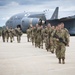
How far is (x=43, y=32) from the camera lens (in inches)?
804

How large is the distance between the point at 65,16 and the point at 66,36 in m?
28.2

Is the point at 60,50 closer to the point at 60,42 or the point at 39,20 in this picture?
the point at 60,42

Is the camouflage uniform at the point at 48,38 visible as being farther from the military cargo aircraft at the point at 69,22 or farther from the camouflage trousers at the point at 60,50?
A: the military cargo aircraft at the point at 69,22

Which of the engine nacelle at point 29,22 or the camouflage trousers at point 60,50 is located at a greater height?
the camouflage trousers at point 60,50

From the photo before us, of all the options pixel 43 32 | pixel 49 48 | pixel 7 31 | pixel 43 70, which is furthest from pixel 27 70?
pixel 7 31

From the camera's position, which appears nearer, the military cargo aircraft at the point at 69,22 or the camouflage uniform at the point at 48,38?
the camouflage uniform at the point at 48,38

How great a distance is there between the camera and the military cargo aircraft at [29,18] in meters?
40.6

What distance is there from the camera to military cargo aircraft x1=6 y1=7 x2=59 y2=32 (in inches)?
Result: 1600

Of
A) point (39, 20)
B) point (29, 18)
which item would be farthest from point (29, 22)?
point (39, 20)

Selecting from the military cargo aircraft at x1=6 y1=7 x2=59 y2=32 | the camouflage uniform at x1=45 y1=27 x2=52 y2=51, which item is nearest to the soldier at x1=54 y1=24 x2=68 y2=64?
the camouflage uniform at x1=45 y1=27 x2=52 y2=51

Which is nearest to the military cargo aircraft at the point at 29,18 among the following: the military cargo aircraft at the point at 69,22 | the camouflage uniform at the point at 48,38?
the military cargo aircraft at the point at 69,22

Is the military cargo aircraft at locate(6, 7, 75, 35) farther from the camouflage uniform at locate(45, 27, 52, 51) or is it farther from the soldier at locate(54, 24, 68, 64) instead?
the soldier at locate(54, 24, 68, 64)

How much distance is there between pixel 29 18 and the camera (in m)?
41.5

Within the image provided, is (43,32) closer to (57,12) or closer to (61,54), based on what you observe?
(61,54)
